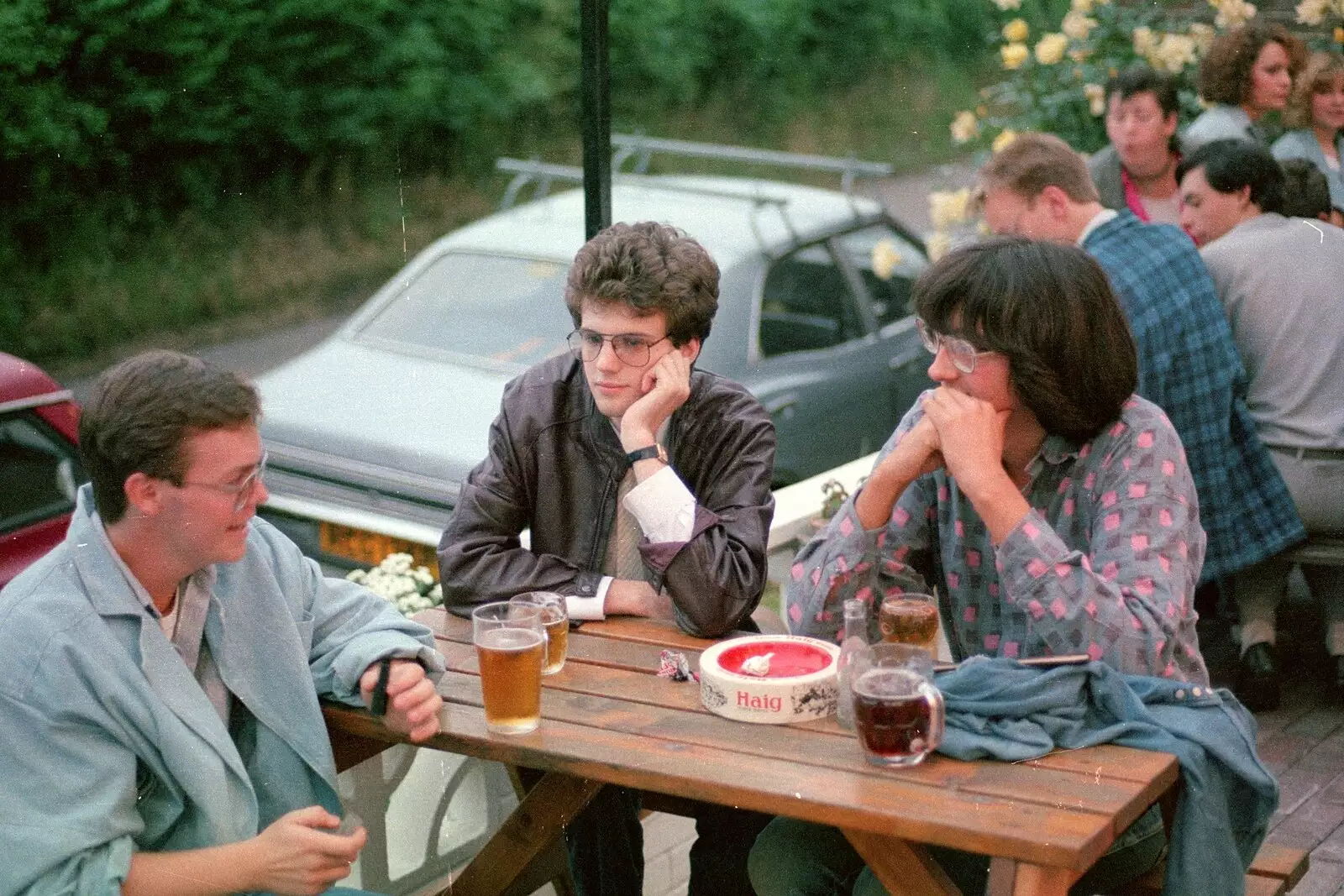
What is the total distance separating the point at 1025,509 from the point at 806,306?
3713 mm

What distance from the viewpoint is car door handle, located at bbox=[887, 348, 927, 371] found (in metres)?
6.32

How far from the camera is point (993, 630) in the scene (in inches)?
104

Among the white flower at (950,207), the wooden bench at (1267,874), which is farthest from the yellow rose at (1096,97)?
the wooden bench at (1267,874)

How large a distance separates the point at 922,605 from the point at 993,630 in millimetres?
264

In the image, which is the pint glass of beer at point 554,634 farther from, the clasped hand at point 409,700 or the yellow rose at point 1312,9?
the yellow rose at point 1312,9

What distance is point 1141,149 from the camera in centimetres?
546

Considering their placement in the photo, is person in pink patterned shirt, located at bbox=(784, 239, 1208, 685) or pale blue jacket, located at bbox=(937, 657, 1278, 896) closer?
pale blue jacket, located at bbox=(937, 657, 1278, 896)

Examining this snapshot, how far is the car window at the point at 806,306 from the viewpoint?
5.83 metres

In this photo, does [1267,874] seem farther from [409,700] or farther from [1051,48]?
[1051,48]

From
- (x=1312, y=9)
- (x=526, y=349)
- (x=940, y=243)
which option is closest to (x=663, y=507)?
(x=526, y=349)

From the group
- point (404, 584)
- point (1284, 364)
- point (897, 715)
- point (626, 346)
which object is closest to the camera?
point (897, 715)

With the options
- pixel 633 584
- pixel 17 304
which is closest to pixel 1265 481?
pixel 633 584

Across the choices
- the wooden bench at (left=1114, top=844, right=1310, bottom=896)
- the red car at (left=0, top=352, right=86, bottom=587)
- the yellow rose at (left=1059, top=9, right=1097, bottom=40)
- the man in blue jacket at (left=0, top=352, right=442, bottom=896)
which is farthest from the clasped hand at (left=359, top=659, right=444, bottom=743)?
the yellow rose at (left=1059, top=9, right=1097, bottom=40)

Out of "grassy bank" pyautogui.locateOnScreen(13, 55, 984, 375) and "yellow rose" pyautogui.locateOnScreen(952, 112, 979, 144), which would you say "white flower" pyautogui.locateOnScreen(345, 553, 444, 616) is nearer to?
"grassy bank" pyautogui.locateOnScreen(13, 55, 984, 375)
